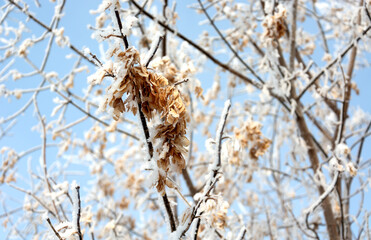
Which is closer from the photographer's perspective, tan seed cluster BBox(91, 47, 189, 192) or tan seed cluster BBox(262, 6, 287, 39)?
tan seed cluster BBox(91, 47, 189, 192)

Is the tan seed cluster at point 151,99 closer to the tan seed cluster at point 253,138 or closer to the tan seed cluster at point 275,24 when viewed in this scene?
the tan seed cluster at point 253,138

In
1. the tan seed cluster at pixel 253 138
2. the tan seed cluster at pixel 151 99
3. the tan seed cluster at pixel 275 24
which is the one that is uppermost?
the tan seed cluster at pixel 275 24

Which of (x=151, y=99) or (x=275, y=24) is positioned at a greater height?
(x=275, y=24)

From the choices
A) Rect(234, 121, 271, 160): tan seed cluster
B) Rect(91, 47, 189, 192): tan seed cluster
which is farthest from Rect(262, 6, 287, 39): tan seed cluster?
Rect(91, 47, 189, 192): tan seed cluster

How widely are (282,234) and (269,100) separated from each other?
1.76m

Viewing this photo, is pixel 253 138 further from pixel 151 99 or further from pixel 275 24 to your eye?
pixel 151 99

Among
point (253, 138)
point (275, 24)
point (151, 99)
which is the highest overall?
point (275, 24)

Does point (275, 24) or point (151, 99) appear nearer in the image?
point (151, 99)

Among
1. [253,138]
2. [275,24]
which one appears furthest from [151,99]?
[275,24]

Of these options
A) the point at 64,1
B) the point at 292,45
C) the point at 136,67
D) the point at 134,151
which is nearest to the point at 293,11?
the point at 292,45

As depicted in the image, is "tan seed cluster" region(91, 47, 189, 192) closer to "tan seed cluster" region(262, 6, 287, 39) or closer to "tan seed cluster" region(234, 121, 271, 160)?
"tan seed cluster" region(234, 121, 271, 160)

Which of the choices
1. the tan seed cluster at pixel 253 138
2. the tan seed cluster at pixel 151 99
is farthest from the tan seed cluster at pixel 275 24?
the tan seed cluster at pixel 151 99

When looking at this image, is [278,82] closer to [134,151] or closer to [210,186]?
[210,186]

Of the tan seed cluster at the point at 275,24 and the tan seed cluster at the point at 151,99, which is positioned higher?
the tan seed cluster at the point at 275,24
